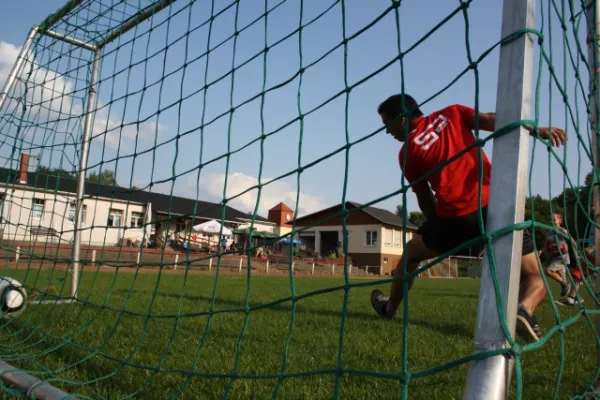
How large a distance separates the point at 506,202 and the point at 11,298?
4294mm

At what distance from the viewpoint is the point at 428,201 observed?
2898mm

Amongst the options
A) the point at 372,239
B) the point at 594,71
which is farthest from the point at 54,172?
the point at 372,239

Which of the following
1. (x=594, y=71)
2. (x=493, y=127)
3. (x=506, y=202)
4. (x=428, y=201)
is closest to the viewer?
(x=506, y=202)

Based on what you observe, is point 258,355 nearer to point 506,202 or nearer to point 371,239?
point 506,202

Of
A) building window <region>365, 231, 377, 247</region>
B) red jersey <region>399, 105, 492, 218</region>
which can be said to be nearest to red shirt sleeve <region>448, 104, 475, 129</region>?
red jersey <region>399, 105, 492, 218</region>

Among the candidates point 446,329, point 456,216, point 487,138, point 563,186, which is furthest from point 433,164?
point 446,329

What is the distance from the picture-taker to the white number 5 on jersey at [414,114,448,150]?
2.49m

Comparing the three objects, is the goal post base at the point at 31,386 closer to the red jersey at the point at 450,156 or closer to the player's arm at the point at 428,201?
the red jersey at the point at 450,156

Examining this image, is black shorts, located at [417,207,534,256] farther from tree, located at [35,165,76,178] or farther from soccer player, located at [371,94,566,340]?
tree, located at [35,165,76,178]

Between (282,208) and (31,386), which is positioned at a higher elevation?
(282,208)

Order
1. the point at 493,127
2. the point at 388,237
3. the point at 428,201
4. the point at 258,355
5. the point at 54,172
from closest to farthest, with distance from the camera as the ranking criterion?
the point at 493,127 → the point at 258,355 → the point at 428,201 → the point at 54,172 → the point at 388,237

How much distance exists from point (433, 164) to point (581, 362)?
1.44m

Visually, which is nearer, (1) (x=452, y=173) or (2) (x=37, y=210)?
(1) (x=452, y=173)

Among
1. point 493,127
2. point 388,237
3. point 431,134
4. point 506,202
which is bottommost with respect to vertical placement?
point 506,202
